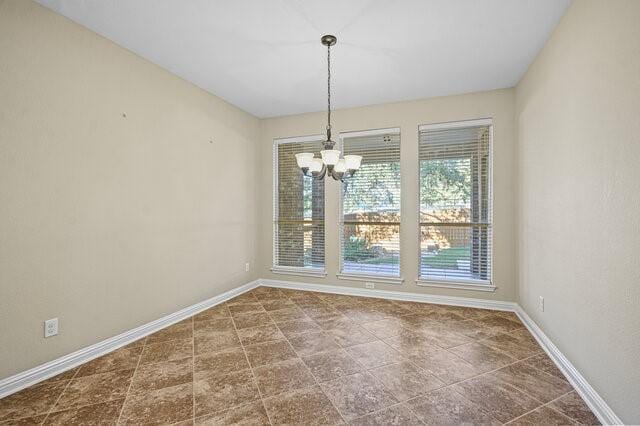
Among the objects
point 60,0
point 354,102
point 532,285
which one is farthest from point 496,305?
point 60,0

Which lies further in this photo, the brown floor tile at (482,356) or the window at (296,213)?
the window at (296,213)

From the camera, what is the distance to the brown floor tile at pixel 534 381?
208 centimetres

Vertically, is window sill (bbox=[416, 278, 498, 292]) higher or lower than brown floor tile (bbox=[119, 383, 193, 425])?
higher

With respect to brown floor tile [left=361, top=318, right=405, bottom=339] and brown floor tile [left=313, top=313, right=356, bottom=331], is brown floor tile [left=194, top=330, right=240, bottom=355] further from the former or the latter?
brown floor tile [left=361, top=318, right=405, bottom=339]

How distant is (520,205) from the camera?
353 cm

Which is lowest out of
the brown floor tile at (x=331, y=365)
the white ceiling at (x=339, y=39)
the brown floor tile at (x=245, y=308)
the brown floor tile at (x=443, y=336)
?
the brown floor tile at (x=331, y=365)

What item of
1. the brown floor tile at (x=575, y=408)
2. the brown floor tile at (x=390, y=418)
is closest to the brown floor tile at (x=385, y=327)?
the brown floor tile at (x=390, y=418)

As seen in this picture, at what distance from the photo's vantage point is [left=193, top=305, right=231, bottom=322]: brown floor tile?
353 centimetres

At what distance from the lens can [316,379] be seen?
89.0 inches

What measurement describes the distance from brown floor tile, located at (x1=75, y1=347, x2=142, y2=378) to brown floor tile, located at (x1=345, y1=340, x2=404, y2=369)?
1836 mm

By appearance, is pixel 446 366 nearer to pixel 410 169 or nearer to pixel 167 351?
pixel 167 351

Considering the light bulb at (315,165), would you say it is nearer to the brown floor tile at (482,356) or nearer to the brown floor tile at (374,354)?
the brown floor tile at (374,354)

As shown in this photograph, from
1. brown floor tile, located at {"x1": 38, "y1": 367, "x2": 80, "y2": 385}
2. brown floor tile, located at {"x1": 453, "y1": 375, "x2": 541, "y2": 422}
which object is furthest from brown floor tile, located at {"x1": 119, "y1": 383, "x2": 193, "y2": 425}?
brown floor tile, located at {"x1": 453, "y1": 375, "x2": 541, "y2": 422}

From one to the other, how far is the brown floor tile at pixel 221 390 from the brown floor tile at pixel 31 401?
902 mm
